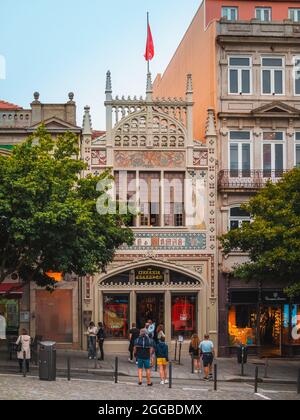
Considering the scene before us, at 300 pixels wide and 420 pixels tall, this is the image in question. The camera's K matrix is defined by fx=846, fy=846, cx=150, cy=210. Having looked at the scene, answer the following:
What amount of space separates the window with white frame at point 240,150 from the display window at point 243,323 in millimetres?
6453

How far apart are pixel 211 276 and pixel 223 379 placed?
8863 millimetres

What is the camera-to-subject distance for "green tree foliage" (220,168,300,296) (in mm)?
31141

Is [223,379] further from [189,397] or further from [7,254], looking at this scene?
[7,254]

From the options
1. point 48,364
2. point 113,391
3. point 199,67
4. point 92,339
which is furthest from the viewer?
point 199,67

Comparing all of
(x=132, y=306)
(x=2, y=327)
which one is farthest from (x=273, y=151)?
(x=2, y=327)

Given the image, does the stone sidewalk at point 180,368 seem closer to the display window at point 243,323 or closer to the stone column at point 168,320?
the stone column at point 168,320

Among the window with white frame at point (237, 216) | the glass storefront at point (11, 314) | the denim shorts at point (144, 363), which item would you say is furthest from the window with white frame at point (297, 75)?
the denim shorts at point (144, 363)

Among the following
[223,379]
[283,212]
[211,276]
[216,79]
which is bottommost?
[223,379]

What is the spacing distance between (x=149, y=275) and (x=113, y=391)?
14.8 meters

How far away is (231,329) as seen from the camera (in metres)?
38.8

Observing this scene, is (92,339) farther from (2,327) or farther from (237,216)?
(237,216)

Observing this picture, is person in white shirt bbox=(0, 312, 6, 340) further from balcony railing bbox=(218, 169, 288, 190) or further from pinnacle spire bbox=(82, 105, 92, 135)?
balcony railing bbox=(218, 169, 288, 190)

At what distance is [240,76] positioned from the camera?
131ft
